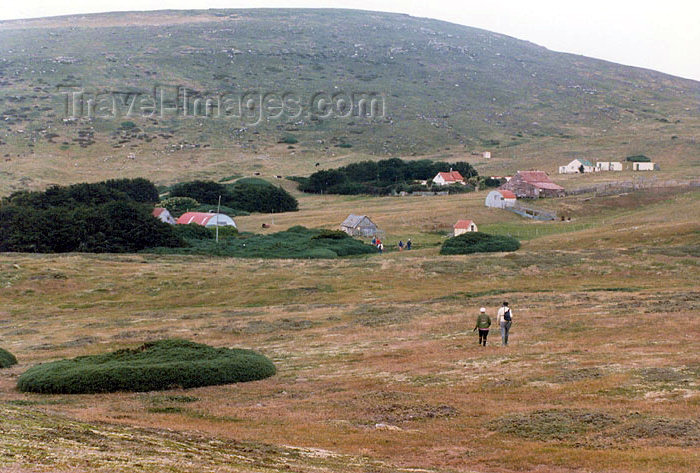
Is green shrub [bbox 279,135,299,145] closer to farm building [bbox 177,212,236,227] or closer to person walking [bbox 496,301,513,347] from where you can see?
farm building [bbox 177,212,236,227]

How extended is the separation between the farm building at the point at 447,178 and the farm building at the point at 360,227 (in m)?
42.5

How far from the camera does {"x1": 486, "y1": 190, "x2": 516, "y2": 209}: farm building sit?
330ft

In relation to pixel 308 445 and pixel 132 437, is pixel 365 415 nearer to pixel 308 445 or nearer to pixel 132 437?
pixel 308 445

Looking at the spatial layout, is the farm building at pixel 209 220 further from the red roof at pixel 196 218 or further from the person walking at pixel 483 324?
the person walking at pixel 483 324

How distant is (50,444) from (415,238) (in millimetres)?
71591

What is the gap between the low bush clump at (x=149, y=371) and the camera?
2436cm

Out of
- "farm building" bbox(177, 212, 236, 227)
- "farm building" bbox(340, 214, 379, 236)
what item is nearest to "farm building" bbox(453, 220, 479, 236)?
"farm building" bbox(340, 214, 379, 236)

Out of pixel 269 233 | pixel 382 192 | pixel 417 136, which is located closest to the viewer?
pixel 269 233

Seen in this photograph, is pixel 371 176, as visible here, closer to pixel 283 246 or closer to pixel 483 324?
pixel 283 246

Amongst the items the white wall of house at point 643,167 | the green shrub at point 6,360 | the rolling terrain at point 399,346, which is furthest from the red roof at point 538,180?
the green shrub at point 6,360

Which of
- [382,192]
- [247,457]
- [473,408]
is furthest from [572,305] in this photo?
[382,192]

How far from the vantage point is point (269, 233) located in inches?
3565

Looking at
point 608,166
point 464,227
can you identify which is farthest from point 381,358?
point 608,166

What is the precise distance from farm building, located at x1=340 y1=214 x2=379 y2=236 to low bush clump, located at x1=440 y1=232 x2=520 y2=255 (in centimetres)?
1515
